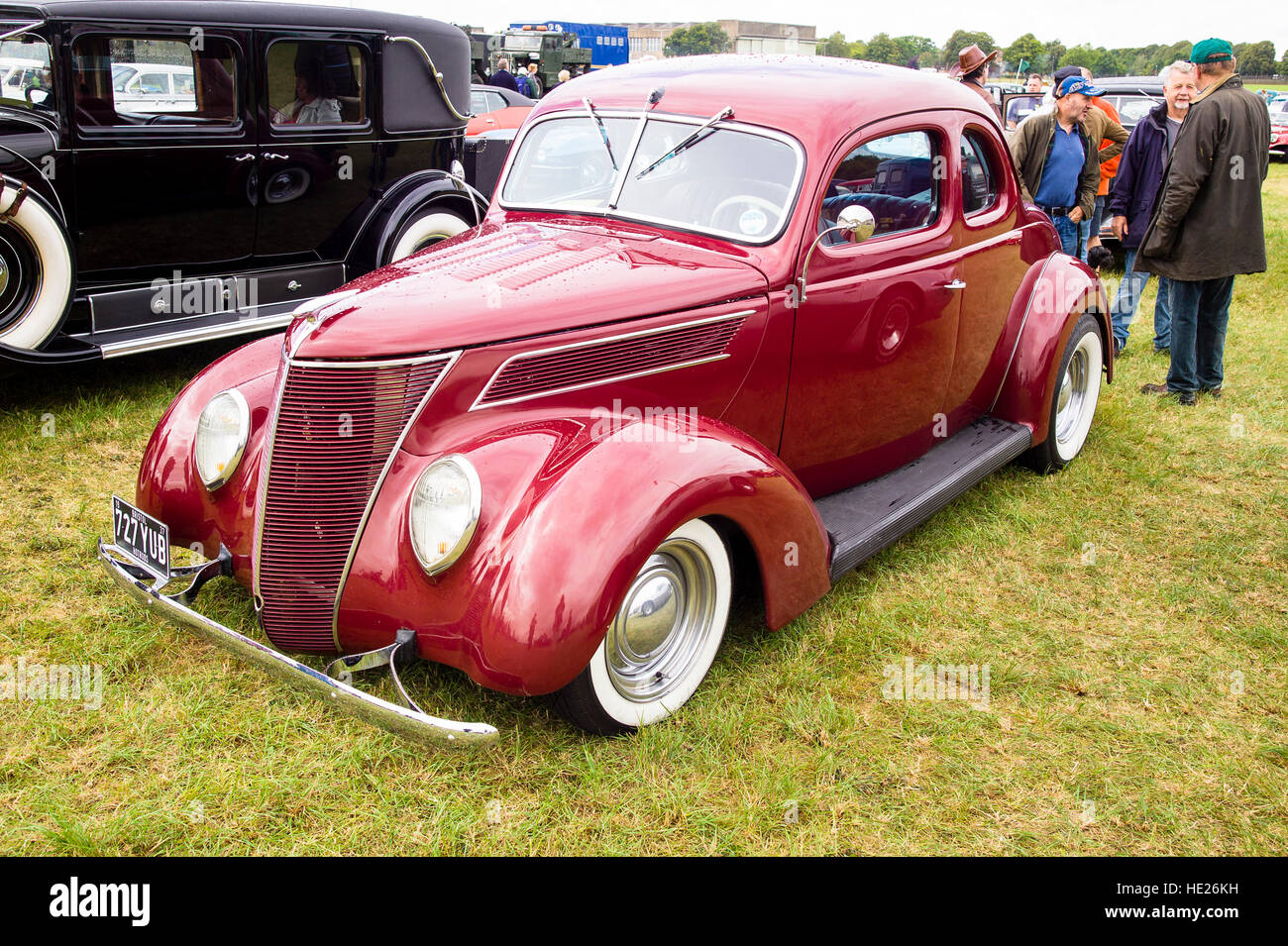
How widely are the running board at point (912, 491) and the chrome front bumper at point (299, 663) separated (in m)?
1.53

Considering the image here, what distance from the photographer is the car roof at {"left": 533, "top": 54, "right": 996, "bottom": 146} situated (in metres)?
3.58

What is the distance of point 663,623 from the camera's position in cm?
294

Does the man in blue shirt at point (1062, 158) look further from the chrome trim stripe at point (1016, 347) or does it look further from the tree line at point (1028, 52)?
the tree line at point (1028, 52)

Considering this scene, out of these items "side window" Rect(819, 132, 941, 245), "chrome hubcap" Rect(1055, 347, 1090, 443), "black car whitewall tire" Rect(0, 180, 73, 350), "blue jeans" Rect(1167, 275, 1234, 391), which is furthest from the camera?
"blue jeans" Rect(1167, 275, 1234, 391)

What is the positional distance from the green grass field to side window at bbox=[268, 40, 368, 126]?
9.78 ft

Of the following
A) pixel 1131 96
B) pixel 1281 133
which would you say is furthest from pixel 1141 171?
pixel 1281 133

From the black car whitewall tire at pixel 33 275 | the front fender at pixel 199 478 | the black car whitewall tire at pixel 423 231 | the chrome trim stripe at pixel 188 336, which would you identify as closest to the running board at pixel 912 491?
the front fender at pixel 199 478

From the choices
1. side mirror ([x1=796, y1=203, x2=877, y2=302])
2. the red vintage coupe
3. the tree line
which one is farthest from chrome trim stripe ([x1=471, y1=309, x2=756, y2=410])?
the tree line

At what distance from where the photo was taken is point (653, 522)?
260 centimetres

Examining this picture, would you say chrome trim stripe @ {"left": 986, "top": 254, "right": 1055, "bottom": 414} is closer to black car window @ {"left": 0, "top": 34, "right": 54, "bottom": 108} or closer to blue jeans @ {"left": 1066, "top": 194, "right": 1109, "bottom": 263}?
blue jeans @ {"left": 1066, "top": 194, "right": 1109, "bottom": 263}

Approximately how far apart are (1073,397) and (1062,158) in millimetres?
2137

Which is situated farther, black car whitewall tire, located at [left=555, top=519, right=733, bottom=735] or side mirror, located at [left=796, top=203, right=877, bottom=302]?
side mirror, located at [left=796, top=203, right=877, bottom=302]

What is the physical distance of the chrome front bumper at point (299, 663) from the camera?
240 centimetres

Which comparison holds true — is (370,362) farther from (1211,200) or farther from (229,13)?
(1211,200)
